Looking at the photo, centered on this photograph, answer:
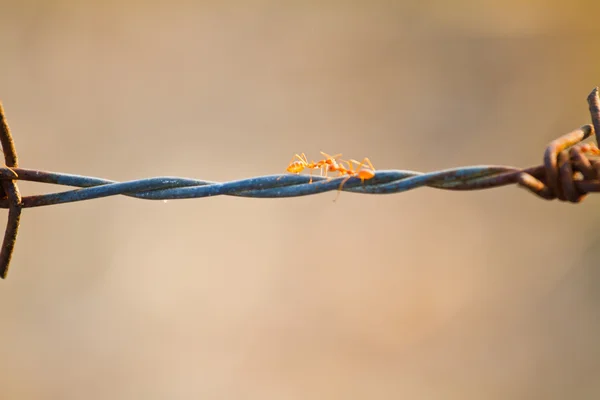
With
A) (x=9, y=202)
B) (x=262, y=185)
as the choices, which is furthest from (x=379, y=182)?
A: (x=9, y=202)

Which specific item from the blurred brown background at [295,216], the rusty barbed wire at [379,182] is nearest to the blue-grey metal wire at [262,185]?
the rusty barbed wire at [379,182]

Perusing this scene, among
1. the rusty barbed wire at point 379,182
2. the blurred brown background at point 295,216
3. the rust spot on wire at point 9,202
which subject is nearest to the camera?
the rusty barbed wire at point 379,182

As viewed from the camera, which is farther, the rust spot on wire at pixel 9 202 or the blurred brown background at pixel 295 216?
the blurred brown background at pixel 295 216

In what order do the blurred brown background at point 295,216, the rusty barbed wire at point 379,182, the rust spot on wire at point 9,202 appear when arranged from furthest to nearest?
the blurred brown background at point 295,216, the rust spot on wire at point 9,202, the rusty barbed wire at point 379,182

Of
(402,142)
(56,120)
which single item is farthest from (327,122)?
(56,120)

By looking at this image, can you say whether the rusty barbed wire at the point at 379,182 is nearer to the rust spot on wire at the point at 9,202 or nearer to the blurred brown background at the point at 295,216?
the rust spot on wire at the point at 9,202
